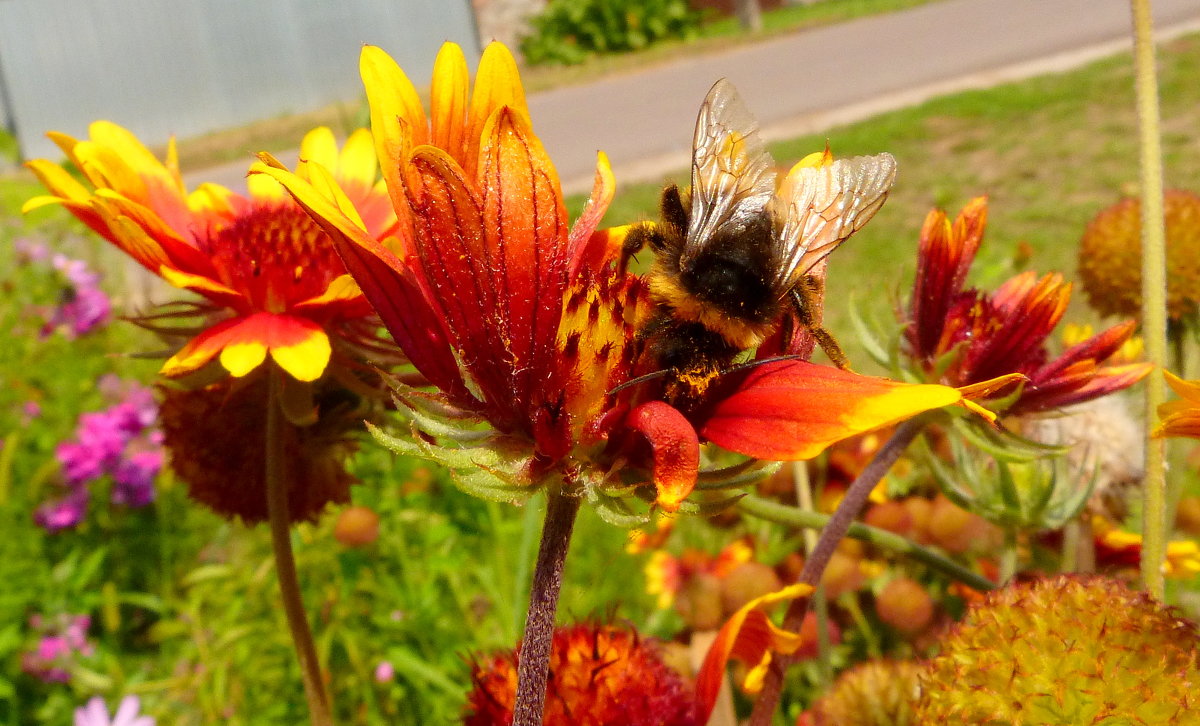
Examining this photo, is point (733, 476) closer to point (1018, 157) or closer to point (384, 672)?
point (384, 672)

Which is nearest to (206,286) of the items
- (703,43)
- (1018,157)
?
(1018,157)

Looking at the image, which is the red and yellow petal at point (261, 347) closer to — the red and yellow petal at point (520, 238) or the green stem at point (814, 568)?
the red and yellow petal at point (520, 238)

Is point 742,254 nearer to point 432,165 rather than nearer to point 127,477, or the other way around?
point 432,165

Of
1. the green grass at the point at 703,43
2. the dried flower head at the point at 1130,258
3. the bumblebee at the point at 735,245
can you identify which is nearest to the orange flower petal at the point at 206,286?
the bumblebee at the point at 735,245

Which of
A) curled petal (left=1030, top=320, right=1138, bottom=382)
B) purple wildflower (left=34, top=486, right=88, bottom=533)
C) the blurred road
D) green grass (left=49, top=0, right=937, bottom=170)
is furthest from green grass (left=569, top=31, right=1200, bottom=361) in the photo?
green grass (left=49, top=0, right=937, bottom=170)

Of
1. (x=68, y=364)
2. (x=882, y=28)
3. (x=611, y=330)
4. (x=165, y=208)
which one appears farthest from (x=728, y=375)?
(x=882, y=28)
